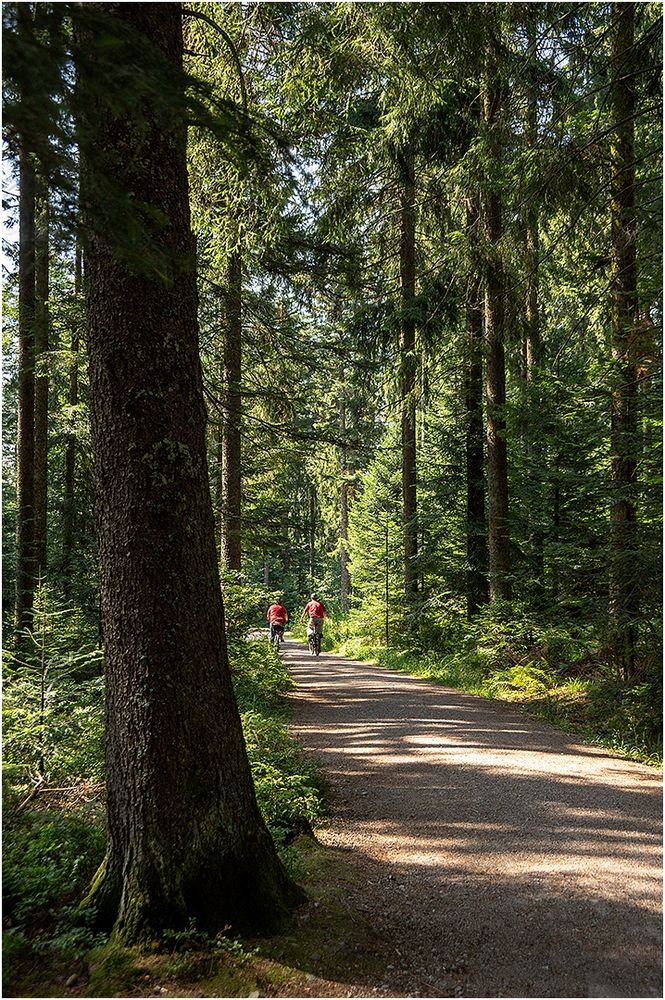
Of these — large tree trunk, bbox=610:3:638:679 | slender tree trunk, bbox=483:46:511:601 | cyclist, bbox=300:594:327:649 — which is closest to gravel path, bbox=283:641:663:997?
large tree trunk, bbox=610:3:638:679

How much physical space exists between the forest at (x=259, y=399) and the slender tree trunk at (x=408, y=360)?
98 mm

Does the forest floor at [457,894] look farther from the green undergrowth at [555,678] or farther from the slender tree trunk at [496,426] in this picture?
the slender tree trunk at [496,426]

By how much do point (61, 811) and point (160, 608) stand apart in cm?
218

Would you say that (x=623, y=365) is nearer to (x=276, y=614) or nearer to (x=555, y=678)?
(x=555, y=678)

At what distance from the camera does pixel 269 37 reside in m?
7.13

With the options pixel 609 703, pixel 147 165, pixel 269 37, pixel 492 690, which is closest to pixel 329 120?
pixel 269 37

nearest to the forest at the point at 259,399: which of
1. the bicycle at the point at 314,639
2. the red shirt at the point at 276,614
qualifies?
the bicycle at the point at 314,639

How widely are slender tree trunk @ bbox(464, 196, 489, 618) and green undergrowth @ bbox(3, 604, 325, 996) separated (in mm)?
7261

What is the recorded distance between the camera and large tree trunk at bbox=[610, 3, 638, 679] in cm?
679

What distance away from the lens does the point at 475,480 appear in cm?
1402

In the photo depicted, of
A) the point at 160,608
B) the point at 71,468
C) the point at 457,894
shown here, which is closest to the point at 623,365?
the point at 457,894

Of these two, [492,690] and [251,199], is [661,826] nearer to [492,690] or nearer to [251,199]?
[492,690]

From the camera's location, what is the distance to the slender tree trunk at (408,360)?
13146 mm

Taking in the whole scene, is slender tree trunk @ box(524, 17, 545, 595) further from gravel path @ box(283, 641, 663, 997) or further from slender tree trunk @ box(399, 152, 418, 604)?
gravel path @ box(283, 641, 663, 997)
